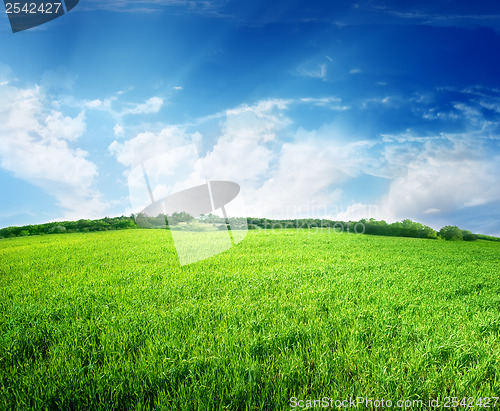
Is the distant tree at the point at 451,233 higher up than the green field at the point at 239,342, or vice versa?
the green field at the point at 239,342

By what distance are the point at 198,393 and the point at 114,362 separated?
1.35 metres

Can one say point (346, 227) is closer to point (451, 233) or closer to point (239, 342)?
point (451, 233)

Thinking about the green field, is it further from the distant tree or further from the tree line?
the distant tree

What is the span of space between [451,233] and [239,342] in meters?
44.6

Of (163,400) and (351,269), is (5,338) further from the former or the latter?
(351,269)

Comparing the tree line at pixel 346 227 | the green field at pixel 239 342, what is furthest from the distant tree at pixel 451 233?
the green field at pixel 239 342

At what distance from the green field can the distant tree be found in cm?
3682

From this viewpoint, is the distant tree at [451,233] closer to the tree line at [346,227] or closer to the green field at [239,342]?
the tree line at [346,227]

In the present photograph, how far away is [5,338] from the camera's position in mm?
3965

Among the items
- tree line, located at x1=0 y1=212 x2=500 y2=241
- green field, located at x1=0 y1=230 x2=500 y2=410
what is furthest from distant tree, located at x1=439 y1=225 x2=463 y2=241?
green field, located at x1=0 y1=230 x2=500 y2=410

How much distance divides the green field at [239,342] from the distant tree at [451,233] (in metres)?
36.8

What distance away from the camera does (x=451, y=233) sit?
36469 millimetres

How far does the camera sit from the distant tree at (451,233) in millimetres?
36406

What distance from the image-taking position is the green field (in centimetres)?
277
